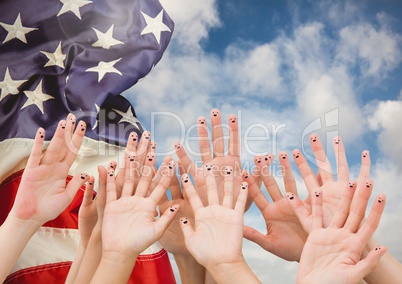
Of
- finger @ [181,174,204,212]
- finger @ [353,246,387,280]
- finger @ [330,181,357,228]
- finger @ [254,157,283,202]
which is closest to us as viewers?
finger @ [353,246,387,280]

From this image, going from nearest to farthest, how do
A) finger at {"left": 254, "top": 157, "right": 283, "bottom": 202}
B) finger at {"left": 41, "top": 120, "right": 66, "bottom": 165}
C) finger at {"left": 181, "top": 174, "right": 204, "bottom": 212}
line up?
1. finger at {"left": 181, "top": 174, "right": 204, "bottom": 212}
2. finger at {"left": 41, "top": 120, "right": 66, "bottom": 165}
3. finger at {"left": 254, "top": 157, "right": 283, "bottom": 202}

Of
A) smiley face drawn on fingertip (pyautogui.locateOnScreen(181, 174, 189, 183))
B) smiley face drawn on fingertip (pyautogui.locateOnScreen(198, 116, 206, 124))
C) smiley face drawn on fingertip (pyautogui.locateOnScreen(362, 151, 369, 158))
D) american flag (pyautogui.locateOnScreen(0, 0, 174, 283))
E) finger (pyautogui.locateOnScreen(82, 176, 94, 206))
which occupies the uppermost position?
american flag (pyautogui.locateOnScreen(0, 0, 174, 283))

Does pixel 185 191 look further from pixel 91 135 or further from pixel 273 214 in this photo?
pixel 91 135

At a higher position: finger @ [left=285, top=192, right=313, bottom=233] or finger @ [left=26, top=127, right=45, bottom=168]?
finger @ [left=26, top=127, right=45, bottom=168]

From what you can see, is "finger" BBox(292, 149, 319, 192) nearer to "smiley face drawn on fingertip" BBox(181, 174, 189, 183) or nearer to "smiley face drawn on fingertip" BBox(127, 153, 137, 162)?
"smiley face drawn on fingertip" BBox(181, 174, 189, 183)

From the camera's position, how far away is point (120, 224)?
3.50 m

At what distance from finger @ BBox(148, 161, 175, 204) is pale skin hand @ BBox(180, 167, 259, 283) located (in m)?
0.22

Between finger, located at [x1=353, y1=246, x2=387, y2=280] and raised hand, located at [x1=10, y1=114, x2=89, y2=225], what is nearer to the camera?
finger, located at [x1=353, y1=246, x2=387, y2=280]

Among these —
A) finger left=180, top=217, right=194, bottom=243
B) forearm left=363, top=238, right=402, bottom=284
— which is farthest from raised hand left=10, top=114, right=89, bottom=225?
forearm left=363, top=238, right=402, bottom=284

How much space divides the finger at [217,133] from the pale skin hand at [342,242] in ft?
2.99

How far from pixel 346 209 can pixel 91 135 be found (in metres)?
2.73

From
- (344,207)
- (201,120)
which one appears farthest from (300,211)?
(201,120)

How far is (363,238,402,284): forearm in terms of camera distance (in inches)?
136

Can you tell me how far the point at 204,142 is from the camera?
402cm
